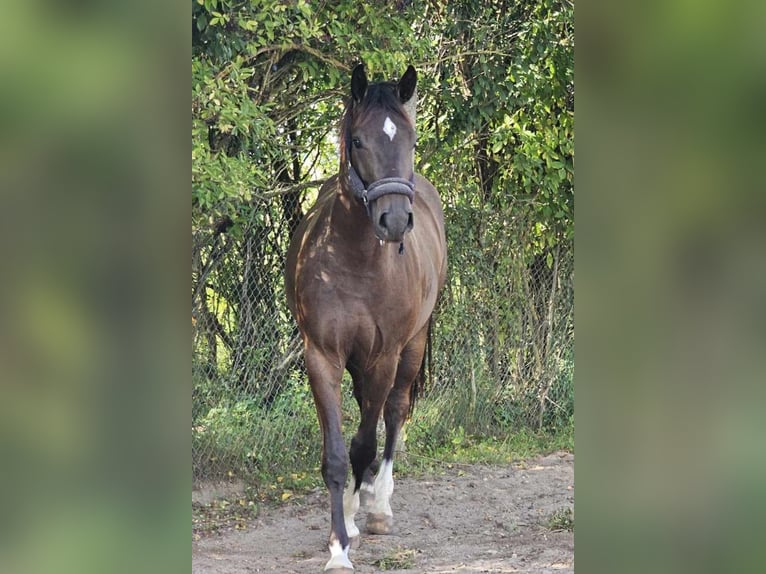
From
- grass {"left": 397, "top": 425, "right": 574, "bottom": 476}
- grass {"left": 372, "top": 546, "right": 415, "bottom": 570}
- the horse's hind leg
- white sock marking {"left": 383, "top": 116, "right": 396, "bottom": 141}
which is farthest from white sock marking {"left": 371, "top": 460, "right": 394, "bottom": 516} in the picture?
white sock marking {"left": 383, "top": 116, "right": 396, "bottom": 141}

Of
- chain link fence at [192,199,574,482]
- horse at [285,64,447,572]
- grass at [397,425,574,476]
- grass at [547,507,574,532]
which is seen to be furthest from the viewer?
grass at [397,425,574,476]

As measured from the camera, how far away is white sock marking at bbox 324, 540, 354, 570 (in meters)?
4.12

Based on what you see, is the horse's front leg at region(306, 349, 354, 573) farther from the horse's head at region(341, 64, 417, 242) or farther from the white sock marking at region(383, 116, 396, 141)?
the white sock marking at region(383, 116, 396, 141)

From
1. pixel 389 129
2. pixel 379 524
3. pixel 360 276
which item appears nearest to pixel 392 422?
pixel 379 524

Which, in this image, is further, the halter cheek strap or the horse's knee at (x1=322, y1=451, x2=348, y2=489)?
the horse's knee at (x1=322, y1=451, x2=348, y2=489)

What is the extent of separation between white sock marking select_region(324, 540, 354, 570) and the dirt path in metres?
0.24

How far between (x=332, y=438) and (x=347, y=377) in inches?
104

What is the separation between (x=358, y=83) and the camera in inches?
163

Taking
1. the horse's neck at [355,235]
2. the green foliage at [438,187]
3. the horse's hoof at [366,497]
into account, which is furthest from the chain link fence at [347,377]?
the horse's neck at [355,235]

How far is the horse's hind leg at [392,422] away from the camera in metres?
5.10

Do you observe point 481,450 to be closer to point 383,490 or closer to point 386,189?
point 383,490
